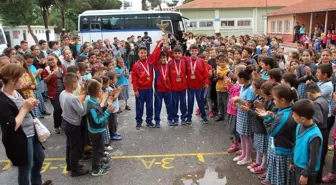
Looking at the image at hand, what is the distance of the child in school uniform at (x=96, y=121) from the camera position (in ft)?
13.9

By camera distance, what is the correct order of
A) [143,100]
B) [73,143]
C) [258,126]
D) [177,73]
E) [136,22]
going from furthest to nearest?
[136,22]
[143,100]
[177,73]
[73,143]
[258,126]

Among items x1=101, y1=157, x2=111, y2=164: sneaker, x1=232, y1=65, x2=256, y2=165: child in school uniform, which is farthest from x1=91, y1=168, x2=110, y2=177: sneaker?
x1=232, y1=65, x2=256, y2=165: child in school uniform

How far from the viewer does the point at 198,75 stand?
21.2 feet

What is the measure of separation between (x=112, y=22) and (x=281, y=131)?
18.8 m

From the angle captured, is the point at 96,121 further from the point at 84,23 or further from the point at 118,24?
the point at 84,23

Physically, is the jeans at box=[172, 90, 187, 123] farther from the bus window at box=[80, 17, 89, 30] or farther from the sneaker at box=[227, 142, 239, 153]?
the bus window at box=[80, 17, 89, 30]

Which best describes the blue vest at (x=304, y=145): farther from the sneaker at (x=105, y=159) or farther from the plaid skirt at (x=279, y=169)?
the sneaker at (x=105, y=159)

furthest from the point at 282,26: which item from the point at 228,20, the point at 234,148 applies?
the point at 234,148

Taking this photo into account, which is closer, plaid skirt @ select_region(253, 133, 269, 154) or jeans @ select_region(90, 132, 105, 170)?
plaid skirt @ select_region(253, 133, 269, 154)

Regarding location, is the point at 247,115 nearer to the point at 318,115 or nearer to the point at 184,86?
the point at 318,115

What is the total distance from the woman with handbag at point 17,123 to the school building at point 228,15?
35247 millimetres

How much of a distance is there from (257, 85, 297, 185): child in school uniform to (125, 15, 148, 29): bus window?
17914 millimetres

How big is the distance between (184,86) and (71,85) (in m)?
2.89

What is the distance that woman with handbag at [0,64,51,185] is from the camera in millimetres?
3166
